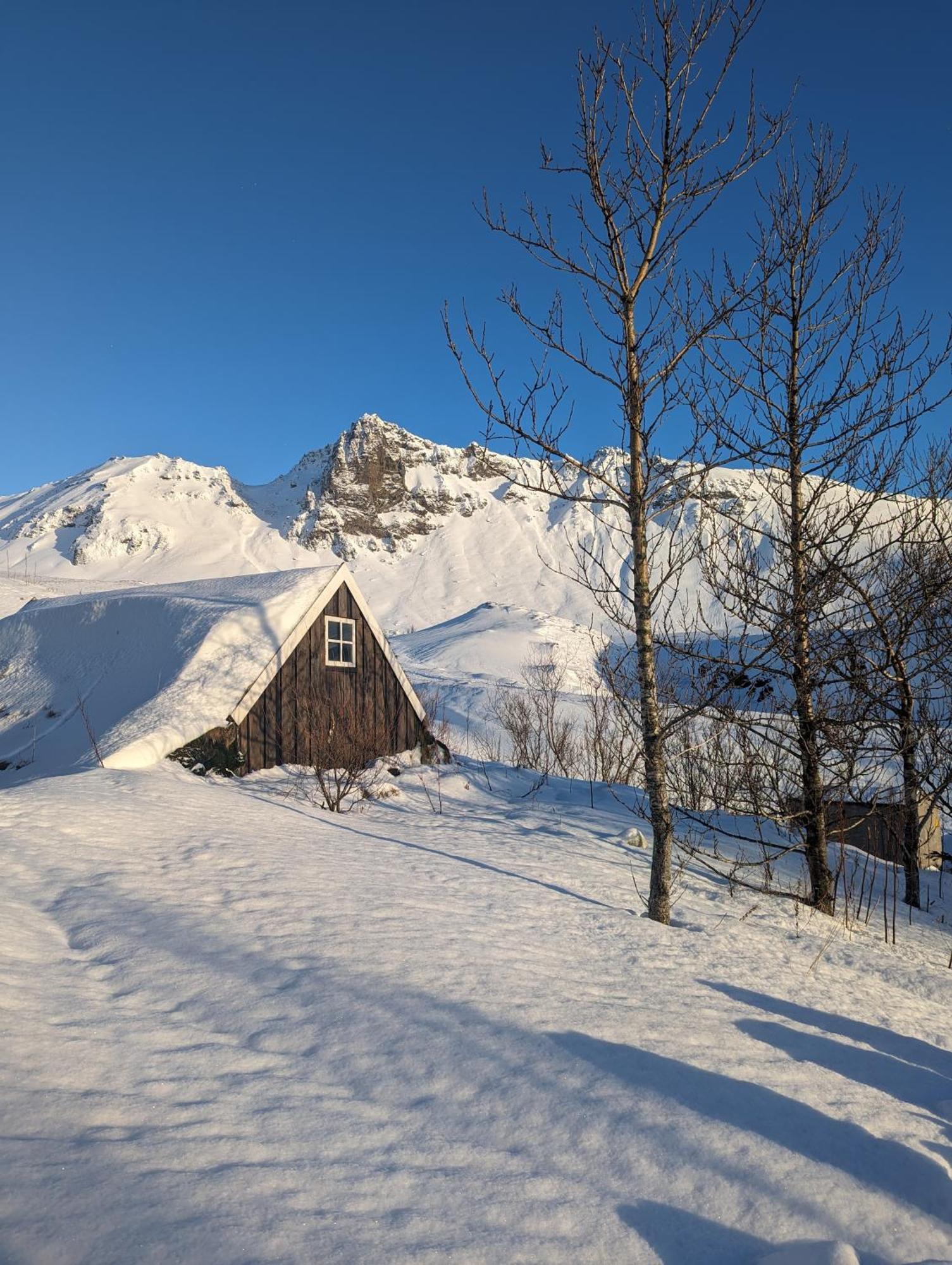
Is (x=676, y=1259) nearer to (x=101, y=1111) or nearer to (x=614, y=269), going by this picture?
(x=101, y=1111)

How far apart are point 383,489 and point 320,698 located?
9133 cm

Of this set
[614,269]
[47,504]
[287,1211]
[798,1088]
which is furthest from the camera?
[47,504]

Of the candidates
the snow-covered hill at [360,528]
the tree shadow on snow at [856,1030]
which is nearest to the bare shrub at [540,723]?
the tree shadow on snow at [856,1030]

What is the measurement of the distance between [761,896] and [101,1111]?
633 cm

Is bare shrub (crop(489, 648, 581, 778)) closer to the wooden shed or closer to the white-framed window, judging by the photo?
the wooden shed

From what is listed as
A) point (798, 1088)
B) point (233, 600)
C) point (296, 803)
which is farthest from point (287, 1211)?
point (233, 600)

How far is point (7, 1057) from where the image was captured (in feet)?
8.48

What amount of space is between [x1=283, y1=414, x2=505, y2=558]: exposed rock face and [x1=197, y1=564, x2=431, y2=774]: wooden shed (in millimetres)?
74635

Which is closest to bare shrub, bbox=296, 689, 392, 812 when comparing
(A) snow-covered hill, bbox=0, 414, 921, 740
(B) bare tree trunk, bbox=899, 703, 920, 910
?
(B) bare tree trunk, bbox=899, 703, 920, 910

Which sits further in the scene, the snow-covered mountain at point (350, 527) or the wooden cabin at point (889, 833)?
the snow-covered mountain at point (350, 527)

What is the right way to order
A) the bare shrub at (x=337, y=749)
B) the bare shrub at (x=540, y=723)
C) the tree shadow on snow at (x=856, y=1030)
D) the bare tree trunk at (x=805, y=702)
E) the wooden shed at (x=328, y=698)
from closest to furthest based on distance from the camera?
the tree shadow on snow at (x=856, y=1030) → the bare tree trunk at (x=805, y=702) → the bare shrub at (x=337, y=749) → the wooden shed at (x=328, y=698) → the bare shrub at (x=540, y=723)

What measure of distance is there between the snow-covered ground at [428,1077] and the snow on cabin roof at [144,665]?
4.41m

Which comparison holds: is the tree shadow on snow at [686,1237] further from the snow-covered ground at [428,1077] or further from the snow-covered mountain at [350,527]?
the snow-covered mountain at [350,527]

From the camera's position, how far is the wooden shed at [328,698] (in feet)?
34.9
